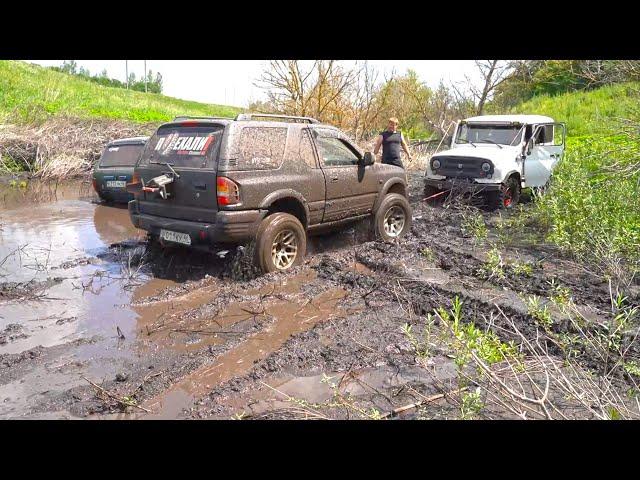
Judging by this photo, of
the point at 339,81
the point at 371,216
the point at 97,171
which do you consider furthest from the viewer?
the point at 339,81

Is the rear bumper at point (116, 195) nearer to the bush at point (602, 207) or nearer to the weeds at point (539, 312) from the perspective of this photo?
the bush at point (602, 207)

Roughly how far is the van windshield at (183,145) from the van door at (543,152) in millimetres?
7399

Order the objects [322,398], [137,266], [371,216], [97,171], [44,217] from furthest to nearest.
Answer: [97,171] → [44,217] → [371,216] → [137,266] → [322,398]

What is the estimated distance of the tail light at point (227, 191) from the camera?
5637 millimetres

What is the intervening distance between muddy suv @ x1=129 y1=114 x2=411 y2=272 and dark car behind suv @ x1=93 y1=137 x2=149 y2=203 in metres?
4.54

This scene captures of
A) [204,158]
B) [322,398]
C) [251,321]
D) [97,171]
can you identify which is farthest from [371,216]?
[97,171]

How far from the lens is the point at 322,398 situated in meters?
3.51

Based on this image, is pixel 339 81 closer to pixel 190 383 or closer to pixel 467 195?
pixel 467 195

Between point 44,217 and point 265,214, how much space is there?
6.22m

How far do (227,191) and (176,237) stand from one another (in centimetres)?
90

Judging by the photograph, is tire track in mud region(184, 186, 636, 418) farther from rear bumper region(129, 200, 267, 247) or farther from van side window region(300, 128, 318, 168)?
van side window region(300, 128, 318, 168)

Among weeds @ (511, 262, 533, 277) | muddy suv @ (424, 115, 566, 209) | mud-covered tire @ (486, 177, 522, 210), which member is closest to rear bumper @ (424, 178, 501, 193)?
muddy suv @ (424, 115, 566, 209)

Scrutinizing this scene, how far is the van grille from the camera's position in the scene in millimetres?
10031

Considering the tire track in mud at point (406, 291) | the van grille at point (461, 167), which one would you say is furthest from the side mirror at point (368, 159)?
the van grille at point (461, 167)
